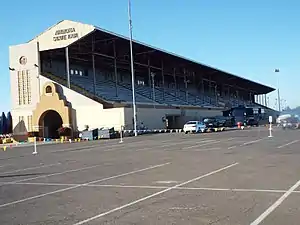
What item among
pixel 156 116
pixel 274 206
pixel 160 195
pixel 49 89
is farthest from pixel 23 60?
pixel 274 206

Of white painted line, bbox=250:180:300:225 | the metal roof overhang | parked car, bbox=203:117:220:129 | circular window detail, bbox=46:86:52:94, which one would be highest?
the metal roof overhang

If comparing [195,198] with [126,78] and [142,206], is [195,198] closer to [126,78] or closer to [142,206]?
[142,206]

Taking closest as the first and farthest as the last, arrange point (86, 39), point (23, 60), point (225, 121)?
point (86, 39) < point (23, 60) < point (225, 121)

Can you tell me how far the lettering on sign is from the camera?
5978cm

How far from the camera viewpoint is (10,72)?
214ft

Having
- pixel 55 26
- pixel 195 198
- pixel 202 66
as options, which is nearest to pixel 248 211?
pixel 195 198

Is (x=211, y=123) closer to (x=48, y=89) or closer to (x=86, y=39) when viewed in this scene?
(x=86, y=39)

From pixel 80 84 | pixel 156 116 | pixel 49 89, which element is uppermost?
pixel 80 84

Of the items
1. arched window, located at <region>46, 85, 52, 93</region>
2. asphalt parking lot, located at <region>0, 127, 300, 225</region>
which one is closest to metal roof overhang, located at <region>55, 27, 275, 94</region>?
arched window, located at <region>46, 85, 52, 93</region>

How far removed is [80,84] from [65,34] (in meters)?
10.0

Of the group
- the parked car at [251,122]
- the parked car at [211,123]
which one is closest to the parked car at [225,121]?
the parked car at [211,123]

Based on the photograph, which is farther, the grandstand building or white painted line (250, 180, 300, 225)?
the grandstand building

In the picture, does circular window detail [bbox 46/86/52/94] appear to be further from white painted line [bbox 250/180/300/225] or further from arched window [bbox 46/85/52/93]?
white painted line [bbox 250/180/300/225]

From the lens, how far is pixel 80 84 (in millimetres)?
68438
